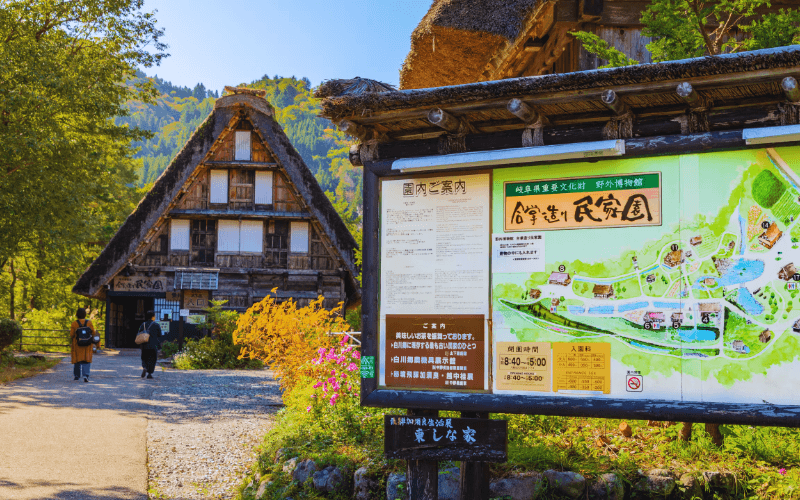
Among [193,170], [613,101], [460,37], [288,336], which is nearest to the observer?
[613,101]

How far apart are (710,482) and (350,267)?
735 inches

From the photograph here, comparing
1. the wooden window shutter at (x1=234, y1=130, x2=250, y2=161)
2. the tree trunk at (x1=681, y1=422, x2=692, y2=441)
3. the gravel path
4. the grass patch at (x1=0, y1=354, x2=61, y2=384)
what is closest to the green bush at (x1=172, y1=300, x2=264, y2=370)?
the grass patch at (x1=0, y1=354, x2=61, y2=384)

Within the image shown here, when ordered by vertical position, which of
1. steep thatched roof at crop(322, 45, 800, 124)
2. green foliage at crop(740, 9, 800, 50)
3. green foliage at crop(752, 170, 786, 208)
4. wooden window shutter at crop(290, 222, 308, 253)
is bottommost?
green foliage at crop(752, 170, 786, 208)

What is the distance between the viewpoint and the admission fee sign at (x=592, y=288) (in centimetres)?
436

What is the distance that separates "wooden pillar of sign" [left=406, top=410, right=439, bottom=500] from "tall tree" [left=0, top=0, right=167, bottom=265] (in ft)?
44.2

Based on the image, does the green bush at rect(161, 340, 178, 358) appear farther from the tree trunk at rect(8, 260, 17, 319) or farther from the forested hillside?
the forested hillside

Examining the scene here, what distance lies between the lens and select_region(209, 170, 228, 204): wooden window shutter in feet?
78.7

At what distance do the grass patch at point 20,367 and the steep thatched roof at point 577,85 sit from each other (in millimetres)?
12514

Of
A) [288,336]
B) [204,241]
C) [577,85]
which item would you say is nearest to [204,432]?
[288,336]

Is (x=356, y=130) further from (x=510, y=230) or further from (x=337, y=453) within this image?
(x=337, y=453)

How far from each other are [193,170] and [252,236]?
2.95m

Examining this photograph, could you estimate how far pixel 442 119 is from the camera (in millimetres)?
4988

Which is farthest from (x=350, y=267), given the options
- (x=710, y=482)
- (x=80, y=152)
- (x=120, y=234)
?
(x=710, y=482)

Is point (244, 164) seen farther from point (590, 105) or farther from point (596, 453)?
point (590, 105)
